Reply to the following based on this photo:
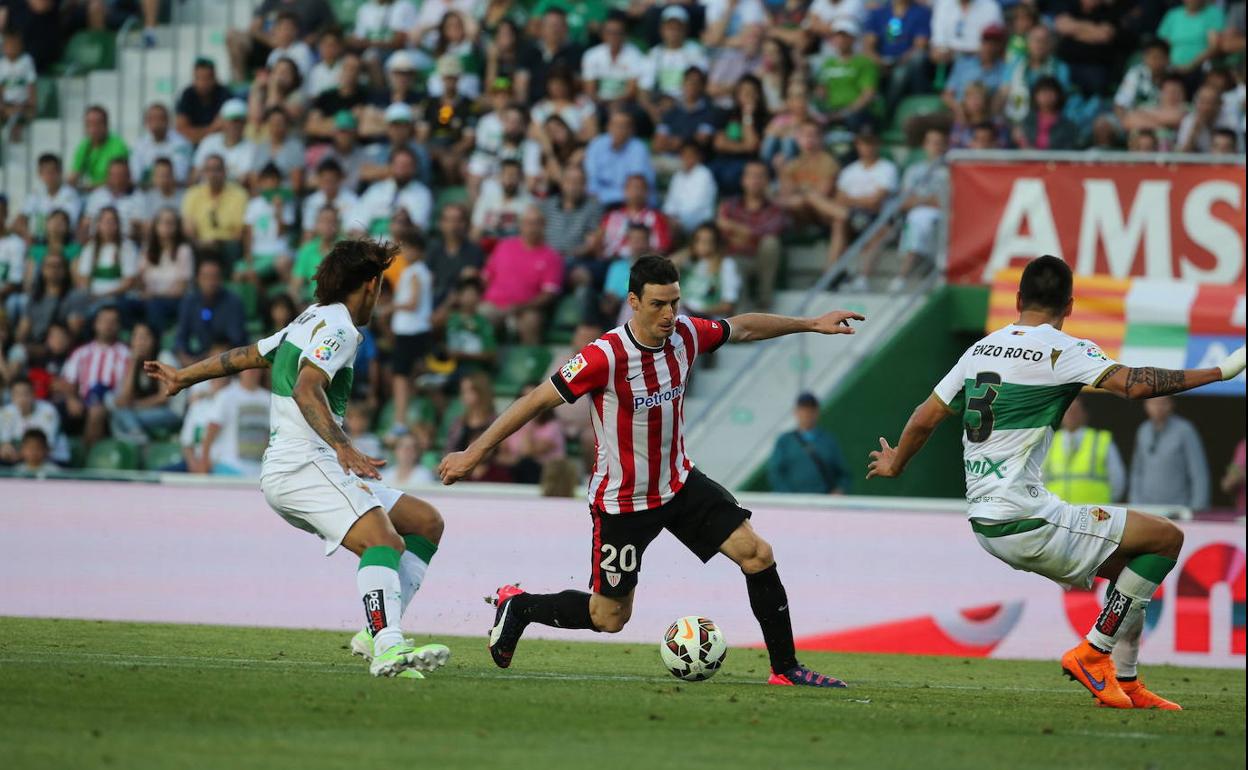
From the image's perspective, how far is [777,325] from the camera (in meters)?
10.5

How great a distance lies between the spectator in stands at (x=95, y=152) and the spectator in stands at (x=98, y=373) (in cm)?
333

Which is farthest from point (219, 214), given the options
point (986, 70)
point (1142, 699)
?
point (1142, 699)

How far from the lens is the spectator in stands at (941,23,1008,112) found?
1928cm

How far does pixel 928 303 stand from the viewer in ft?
60.1

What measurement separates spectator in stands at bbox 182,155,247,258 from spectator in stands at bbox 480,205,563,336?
3781mm

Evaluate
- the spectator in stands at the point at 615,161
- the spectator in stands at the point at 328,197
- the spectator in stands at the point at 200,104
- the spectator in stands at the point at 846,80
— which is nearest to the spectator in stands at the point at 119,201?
the spectator in stands at the point at 200,104

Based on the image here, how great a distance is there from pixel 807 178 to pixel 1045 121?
7.83 feet

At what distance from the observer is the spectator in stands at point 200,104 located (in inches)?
927

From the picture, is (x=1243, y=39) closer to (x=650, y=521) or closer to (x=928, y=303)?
(x=928, y=303)

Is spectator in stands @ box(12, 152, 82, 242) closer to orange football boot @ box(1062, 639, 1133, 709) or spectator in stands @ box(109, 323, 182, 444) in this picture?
spectator in stands @ box(109, 323, 182, 444)

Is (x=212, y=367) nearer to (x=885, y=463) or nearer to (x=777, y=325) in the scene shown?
(x=777, y=325)

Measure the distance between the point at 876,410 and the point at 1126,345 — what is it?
2443 millimetres

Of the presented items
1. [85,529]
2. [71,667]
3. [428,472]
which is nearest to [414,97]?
[428,472]

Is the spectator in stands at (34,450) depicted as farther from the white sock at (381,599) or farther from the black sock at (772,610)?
the black sock at (772,610)
